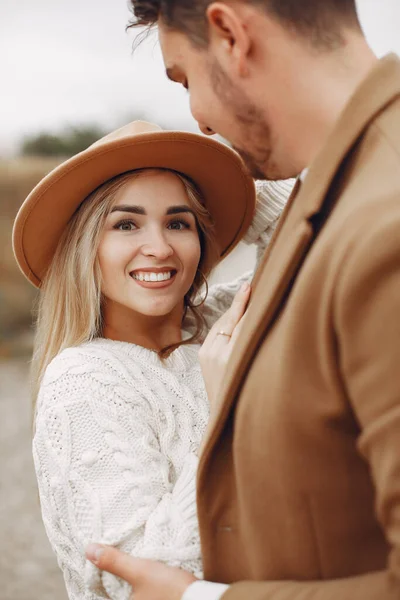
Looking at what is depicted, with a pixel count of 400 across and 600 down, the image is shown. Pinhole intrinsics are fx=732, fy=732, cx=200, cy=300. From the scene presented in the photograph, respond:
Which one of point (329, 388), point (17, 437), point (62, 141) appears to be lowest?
point (17, 437)

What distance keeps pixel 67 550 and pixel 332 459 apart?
91 cm

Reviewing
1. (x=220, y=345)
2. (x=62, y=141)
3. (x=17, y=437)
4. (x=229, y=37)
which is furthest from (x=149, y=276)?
(x=62, y=141)

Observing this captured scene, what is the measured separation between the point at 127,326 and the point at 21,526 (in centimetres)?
301

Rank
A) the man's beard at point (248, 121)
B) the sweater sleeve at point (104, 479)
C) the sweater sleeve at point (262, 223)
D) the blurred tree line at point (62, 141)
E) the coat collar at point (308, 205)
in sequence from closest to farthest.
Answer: the coat collar at point (308, 205), the man's beard at point (248, 121), the sweater sleeve at point (104, 479), the sweater sleeve at point (262, 223), the blurred tree line at point (62, 141)

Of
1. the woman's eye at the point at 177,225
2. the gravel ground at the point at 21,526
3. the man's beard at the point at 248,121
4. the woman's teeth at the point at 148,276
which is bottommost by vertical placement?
the gravel ground at the point at 21,526

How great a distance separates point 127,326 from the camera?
217cm

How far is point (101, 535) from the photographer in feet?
5.22

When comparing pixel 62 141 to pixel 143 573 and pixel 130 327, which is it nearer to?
pixel 130 327

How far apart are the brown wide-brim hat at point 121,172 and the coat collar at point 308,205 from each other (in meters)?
0.86

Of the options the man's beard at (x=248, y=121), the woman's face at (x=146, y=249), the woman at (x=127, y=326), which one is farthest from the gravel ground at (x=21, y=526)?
the man's beard at (x=248, y=121)

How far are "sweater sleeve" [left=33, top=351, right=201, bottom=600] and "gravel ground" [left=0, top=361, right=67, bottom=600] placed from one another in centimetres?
150

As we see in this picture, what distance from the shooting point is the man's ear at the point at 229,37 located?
1.20m

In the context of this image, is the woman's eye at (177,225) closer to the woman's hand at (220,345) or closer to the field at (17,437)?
the woman's hand at (220,345)

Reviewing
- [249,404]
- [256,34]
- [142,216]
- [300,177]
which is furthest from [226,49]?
[142,216]
